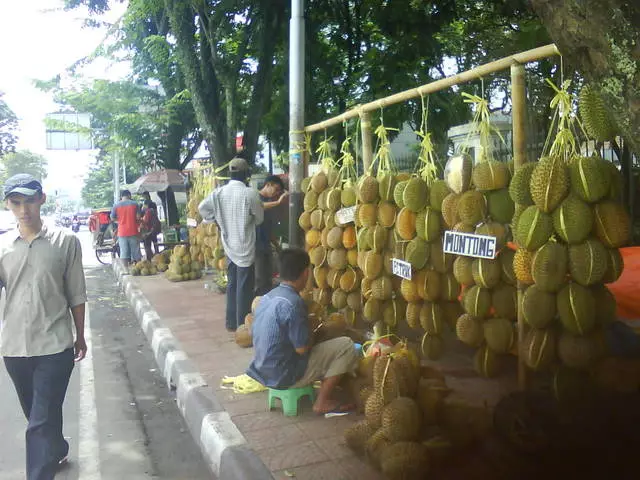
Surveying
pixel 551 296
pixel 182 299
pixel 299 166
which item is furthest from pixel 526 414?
pixel 182 299

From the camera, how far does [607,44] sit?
1490 millimetres

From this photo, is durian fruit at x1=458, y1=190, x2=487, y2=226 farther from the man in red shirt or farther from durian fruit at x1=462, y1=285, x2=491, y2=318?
the man in red shirt

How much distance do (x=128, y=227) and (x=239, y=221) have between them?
22.7 ft

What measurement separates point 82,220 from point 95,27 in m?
44.4

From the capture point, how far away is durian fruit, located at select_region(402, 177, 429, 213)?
4.38 m

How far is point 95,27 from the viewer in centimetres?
1464

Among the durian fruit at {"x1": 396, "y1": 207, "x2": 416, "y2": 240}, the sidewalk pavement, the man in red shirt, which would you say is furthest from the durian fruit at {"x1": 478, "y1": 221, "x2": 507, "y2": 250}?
the man in red shirt

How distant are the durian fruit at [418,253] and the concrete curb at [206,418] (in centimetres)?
168

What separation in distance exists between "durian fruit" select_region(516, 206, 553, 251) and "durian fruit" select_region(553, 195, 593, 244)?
6 centimetres

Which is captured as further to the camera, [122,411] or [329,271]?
[329,271]

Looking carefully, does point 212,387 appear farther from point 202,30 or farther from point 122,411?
point 202,30

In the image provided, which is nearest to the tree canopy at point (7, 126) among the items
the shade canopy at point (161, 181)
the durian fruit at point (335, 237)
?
the shade canopy at point (161, 181)

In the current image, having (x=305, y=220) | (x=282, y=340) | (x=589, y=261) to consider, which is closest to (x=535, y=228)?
(x=589, y=261)

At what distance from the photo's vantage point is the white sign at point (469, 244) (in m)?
3.74
